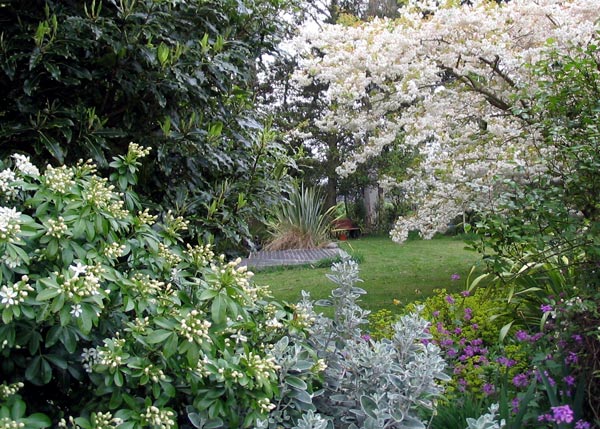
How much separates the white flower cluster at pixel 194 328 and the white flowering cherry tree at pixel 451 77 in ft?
12.1

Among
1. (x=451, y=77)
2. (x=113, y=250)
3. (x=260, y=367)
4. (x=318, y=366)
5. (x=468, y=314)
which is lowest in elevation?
(x=468, y=314)

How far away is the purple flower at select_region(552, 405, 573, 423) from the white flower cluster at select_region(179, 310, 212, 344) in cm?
130

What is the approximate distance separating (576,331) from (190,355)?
1644mm

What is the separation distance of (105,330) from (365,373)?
0.99 m

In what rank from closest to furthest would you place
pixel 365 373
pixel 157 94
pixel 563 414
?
pixel 563 414
pixel 365 373
pixel 157 94

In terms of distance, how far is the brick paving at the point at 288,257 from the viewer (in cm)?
988

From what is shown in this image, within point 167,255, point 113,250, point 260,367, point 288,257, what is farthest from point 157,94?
point 288,257

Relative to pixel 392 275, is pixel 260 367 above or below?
above

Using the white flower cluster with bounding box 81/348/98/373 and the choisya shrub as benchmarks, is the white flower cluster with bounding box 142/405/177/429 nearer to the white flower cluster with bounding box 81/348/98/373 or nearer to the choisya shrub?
the choisya shrub

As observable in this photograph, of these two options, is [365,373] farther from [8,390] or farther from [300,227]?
[300,227]

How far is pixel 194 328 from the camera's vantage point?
57.3 inches

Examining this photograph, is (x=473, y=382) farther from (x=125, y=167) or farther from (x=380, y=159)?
(x=380, y=159)

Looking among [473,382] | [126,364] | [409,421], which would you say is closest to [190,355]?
[126,364]

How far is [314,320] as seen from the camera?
226 cm
